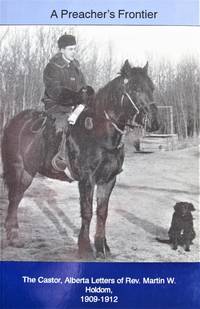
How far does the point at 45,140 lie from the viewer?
8.84ft

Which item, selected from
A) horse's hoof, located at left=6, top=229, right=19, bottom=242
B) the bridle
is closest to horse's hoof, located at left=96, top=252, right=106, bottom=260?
horse's hoof, located at left=6, top=229, right=19, bottom=242

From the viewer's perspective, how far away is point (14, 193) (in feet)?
8.83

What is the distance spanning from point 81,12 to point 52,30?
153 mm

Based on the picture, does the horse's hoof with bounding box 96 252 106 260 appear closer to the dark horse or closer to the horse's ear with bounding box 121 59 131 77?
the dark horse

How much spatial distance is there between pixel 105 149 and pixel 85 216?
315 millimetres

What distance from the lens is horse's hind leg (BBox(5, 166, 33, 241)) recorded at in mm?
2643

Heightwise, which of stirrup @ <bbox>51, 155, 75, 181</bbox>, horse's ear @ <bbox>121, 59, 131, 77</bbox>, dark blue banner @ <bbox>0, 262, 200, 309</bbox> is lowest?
dark blue banner @ <bbox>0, 262, 200, 309</bbox>

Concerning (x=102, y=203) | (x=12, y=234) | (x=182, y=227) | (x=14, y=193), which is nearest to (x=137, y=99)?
(x=102, y=203)

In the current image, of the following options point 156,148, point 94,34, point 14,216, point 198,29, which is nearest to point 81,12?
point 94,34

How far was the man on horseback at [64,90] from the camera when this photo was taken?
2.63 metres

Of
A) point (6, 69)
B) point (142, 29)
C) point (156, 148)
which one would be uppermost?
point (142, 29)

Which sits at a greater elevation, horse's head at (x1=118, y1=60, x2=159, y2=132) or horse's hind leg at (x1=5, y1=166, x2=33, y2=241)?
horse's head at (x1=118, y1=60, x2=159, y2=132)

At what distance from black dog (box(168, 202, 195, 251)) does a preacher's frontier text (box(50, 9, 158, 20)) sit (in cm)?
85

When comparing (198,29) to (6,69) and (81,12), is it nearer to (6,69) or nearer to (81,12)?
(81,12)
